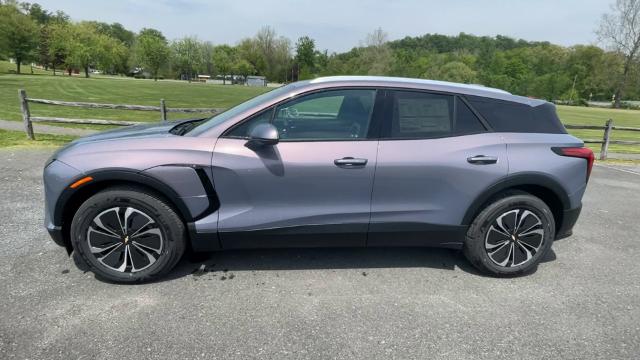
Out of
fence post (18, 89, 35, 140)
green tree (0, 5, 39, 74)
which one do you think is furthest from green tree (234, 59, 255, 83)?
fence post (18, 89, 35, 140)

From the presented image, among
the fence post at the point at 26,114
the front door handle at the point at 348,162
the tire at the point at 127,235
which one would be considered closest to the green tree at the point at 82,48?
the fence post at the point at 26,114

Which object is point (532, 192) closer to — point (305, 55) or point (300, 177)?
point (300, 177)

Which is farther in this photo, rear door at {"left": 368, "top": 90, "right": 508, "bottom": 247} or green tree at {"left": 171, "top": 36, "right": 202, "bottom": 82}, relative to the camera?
green tree at {"left": 171, "top": 36, "right": 202, "bottom": 82}

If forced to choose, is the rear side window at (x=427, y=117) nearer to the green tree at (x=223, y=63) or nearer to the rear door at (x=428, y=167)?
the rear door at (x=428, y=167)

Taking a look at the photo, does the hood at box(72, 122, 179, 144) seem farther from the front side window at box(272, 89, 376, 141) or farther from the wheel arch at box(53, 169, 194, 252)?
the front side window at box(272, 89, 376, 141)

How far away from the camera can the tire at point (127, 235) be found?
294 centimetres

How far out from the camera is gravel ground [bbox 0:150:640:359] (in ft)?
8.04

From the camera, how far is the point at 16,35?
62062mm

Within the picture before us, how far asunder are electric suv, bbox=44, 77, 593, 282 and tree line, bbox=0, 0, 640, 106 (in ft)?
177

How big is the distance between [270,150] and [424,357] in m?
1.77

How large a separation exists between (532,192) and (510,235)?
436 millimetres

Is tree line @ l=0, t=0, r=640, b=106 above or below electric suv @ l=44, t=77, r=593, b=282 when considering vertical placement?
above

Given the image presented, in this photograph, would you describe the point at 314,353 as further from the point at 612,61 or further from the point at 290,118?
the point at 612,61

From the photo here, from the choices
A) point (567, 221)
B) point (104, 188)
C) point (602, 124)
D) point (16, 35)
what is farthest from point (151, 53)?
point (567, 221)
